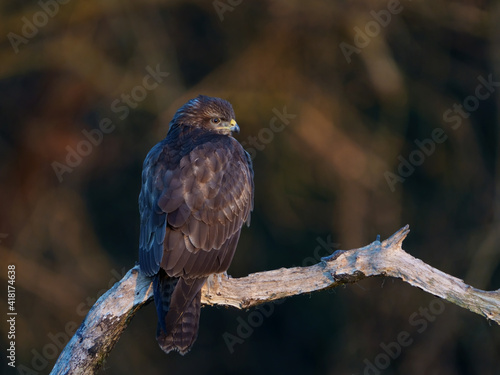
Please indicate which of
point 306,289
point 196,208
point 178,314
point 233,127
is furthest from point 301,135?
point 178,314

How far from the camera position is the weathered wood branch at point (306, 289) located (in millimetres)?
4609

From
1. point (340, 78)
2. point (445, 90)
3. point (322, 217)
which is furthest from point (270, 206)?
point (445, 90)

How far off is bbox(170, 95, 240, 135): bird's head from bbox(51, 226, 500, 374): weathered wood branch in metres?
1.49

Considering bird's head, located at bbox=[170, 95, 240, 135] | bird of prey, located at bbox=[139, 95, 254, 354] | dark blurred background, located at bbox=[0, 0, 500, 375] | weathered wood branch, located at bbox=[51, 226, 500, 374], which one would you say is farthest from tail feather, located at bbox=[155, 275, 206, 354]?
dark blurred background, located at bbox=[0, 0, 500, 375]

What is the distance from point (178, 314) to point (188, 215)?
658mm

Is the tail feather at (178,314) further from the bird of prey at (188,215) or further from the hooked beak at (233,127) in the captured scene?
the hooked beak at (233,127)

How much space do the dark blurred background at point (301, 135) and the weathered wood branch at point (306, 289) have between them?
12.5 feet

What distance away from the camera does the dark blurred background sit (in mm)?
8797

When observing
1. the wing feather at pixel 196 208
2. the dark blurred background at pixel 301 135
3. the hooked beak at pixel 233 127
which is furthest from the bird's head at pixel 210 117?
the dark blurred background at pixel 301 135

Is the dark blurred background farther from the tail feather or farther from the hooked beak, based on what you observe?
the tail feather

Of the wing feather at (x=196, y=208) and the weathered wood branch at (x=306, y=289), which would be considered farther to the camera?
the wing feather at (x=196, y=208)

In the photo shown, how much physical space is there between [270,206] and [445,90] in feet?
7.94

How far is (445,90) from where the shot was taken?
923 cm

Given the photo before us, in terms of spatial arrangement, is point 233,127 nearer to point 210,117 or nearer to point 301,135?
point 210,117
